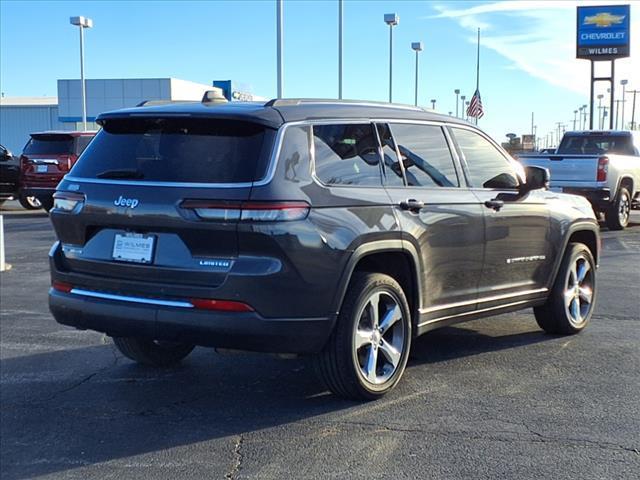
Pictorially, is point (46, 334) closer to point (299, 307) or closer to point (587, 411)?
point (299, 307)

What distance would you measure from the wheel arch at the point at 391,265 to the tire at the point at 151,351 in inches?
66.3

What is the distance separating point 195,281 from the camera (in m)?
4.30

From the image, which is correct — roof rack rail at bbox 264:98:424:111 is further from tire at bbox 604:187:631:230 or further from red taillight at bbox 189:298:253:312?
tire at bbox 604:187:631:230

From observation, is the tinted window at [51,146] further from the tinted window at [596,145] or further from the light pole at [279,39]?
the tinted window at [596,145]

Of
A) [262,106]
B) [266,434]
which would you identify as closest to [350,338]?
[266,434]

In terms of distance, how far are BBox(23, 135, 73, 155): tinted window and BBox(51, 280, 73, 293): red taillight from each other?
14784 mm

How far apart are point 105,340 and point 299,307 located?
9.64ft

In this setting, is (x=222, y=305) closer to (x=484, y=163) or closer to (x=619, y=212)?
(x=484, y=163)

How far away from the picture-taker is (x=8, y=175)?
68.7 ft

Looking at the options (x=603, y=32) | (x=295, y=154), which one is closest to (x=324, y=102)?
(x=295, y=154)

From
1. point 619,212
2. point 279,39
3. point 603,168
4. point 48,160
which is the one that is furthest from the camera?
point 279,39

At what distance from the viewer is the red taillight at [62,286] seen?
483cm

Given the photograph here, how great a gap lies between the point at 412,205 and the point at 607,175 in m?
11.1

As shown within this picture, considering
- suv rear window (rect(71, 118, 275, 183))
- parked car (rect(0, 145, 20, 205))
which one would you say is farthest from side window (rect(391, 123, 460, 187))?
parked car (rect(0, 145, 20, 205))
